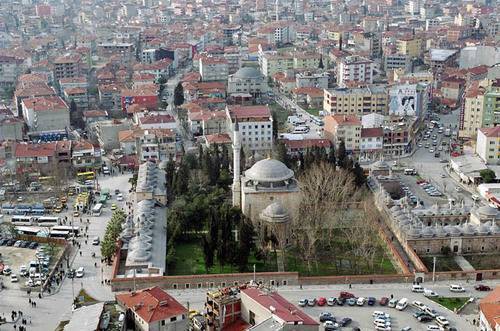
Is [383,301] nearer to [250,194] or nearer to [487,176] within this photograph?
[250,194]

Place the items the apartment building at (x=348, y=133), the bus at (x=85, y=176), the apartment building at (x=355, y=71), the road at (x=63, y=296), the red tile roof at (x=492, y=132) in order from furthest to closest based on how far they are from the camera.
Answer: the apartment building at (x=355, y=71) < the apartment building at (x=348, y=133) < the red tile roof at (x=492, y=132) < the bus at (x=85, y=176) < the road at (x=63, y=296)

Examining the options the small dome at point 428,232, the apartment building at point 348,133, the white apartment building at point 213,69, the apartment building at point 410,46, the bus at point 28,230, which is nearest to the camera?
the small dome at point 428,232

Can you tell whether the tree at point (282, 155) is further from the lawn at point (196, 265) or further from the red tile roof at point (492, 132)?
the red tile roof at point (492, 132)

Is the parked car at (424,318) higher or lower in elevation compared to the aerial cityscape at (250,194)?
lower

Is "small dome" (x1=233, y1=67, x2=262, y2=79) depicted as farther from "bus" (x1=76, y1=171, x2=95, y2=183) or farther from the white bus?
the white bus

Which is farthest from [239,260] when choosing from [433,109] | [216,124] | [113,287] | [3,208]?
[433,109]

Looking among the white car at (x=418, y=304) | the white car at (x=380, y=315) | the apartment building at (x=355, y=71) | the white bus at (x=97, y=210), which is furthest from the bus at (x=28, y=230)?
the apartment building at (x=355, y=71)

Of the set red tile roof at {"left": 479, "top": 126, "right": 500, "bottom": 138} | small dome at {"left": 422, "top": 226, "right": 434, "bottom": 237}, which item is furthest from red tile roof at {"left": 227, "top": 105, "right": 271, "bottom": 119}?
small dome at {"left": 422, "top": 226, "right": 434, "bottom": 237}

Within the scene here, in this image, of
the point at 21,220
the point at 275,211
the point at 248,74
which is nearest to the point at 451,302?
the point at 275,211
